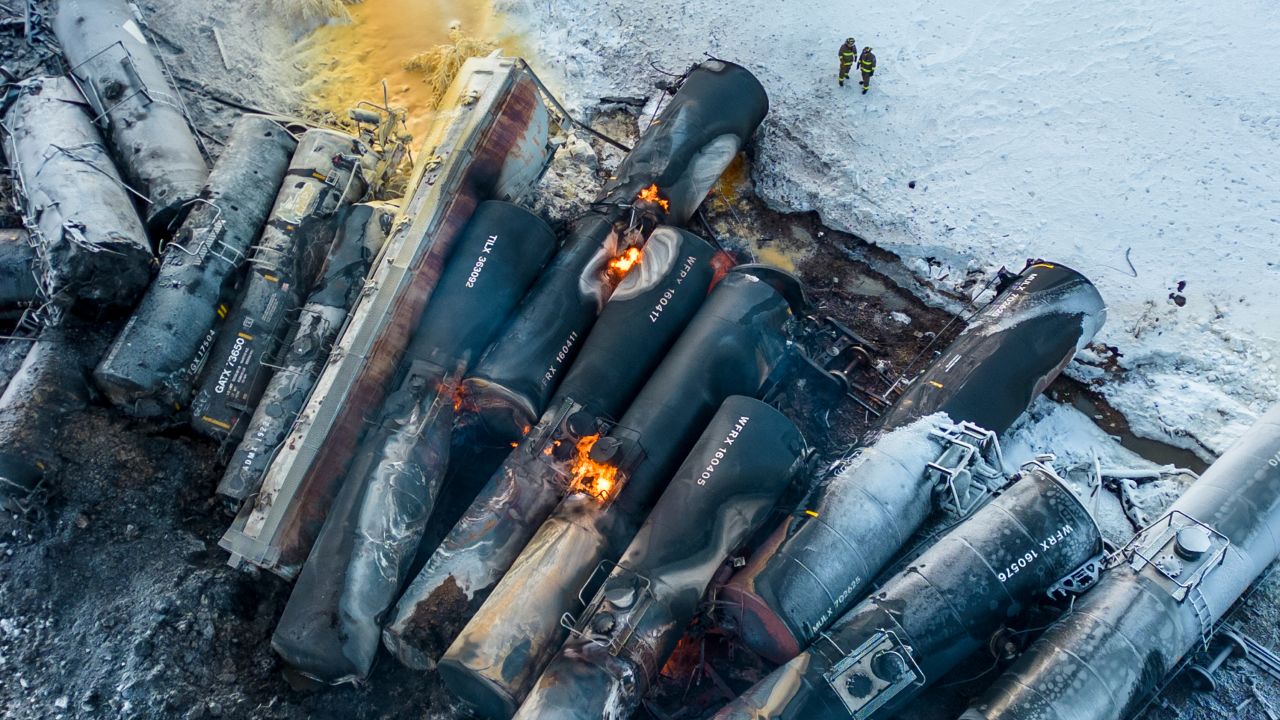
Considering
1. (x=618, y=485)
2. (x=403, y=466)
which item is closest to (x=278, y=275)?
(x=403, y=466)

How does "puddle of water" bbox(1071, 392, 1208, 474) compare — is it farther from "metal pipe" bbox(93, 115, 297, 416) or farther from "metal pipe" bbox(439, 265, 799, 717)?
"metal pipe" bbox(93, 115, 297, 416)

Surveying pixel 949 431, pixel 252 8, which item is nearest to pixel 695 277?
pixel 949 431

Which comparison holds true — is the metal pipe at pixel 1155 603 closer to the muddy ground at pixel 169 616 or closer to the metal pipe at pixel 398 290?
the muddy ground at pixel 169 616

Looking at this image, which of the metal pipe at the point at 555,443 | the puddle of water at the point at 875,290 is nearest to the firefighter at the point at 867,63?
the puddle of water at the point at 875,290

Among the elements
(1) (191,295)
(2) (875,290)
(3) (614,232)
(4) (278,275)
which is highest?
(2) (875,290)

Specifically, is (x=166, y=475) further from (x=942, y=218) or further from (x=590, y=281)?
(x=942, y=218)

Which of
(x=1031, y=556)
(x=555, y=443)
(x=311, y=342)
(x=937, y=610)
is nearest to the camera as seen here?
(x=937, y=610)

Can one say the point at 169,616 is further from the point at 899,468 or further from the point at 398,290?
the point at 899,468
